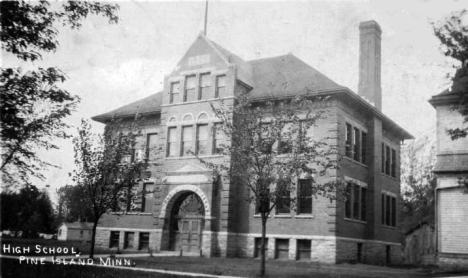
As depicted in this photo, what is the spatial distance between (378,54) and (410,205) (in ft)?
87.7

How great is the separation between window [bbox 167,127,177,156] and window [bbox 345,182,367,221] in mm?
10702

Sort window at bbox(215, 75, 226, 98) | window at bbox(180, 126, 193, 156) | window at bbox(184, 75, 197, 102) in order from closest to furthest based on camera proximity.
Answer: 1. window at bbox(215, 75, 226, 98)
2. window at bbox(180, 126, 193, 156)
3. window at bbox(184, 75, 197, 102)

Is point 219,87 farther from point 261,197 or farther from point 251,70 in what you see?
point 261,197

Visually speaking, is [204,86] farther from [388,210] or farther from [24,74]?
[24,74]

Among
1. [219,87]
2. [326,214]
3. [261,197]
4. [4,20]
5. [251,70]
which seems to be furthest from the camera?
[251,70]

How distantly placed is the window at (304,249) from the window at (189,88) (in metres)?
10.6

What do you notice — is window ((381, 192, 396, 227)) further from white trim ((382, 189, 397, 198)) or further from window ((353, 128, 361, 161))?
window ((353, 128, 361, 161))

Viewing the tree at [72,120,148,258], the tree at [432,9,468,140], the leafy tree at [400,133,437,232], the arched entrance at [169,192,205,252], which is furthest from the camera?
the leafy tree at [400,133,437,232]

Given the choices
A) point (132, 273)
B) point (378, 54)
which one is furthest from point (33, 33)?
point (378, 54)

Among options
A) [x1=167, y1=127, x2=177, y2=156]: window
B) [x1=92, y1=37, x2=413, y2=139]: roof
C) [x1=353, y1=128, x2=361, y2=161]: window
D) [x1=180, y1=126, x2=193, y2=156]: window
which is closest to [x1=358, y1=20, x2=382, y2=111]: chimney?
[x1=92, y1=37, x2=413, y2=139]: roof

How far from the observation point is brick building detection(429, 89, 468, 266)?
74.2 feet

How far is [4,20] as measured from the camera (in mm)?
10164

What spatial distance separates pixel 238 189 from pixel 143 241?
7553mm

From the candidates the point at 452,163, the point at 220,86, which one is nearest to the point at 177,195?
the point at 220,86
